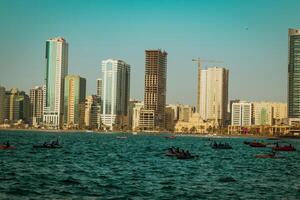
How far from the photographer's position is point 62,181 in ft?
171

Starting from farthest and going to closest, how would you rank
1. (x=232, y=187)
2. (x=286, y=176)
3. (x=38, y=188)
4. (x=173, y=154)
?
(x=173, y=154) < (x=286, y=176) < (x=232, y=187) < (x=38, y=188)

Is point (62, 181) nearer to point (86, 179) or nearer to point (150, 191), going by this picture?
point (86, 179)

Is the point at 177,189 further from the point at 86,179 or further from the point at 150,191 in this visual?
the point at 86,179

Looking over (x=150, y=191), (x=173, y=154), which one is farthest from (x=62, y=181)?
(x=173, y=154)

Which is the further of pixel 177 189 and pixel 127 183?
pixel 127 183

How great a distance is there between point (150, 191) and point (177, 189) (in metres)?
3.03

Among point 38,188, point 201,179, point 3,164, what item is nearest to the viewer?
point 38,188

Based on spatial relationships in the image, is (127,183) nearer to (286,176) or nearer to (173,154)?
(286,176)

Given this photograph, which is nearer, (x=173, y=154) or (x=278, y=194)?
(x=278, y=194)

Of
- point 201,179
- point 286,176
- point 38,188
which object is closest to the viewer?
point 38,188

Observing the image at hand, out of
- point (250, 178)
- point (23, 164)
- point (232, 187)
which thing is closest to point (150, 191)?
point (232, 187)

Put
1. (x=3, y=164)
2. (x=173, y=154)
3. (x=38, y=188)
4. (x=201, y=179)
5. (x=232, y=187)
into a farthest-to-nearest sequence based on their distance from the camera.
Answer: (x=173, y=154) → (x=3, y=164) → (x=201, y=179) → (x=232, y=187) → (x=38, y=188)

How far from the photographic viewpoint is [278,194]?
48.2m

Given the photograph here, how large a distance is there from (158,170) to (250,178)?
38.3ft
